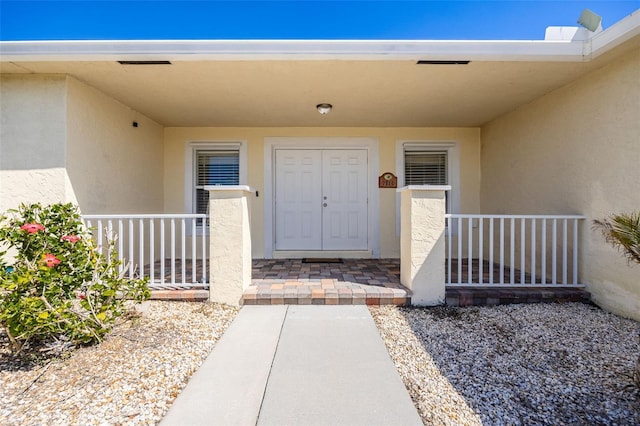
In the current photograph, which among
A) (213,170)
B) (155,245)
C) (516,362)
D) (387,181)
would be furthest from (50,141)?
(516,362)

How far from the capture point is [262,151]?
574 cm

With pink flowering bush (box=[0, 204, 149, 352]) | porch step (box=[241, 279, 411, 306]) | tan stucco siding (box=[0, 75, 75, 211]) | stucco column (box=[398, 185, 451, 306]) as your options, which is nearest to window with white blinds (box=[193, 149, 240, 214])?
tan stucco siding (box=[0, 75, 75, 211])

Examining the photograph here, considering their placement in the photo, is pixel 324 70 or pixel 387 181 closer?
pixel 324 70

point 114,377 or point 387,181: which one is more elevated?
point 387,181

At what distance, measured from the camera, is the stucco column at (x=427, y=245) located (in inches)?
135

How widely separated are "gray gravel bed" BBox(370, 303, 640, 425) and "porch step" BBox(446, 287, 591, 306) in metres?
0.10

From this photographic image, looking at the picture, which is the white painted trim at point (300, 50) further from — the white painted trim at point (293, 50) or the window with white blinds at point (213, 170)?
the window with white blinds at point (213, 170)

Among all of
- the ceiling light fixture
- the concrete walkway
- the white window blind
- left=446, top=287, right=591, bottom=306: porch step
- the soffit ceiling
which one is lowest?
the concrete walkway

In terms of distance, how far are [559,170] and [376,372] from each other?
3.51m

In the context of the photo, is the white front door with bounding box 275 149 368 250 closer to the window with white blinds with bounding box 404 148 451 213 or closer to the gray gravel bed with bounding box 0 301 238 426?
the window with white blinds with bounding box 404 148 451 213

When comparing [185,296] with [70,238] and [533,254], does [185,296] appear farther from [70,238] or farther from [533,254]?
[533,254]

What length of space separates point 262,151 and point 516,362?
15.5 feet

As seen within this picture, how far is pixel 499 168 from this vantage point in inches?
205

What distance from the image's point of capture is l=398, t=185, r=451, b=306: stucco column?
3.42m
